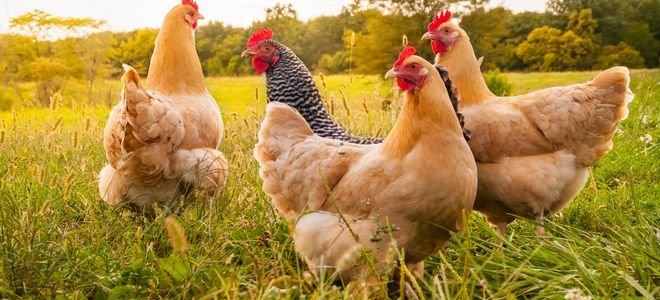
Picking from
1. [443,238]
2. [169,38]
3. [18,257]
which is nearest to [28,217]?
[18,257]

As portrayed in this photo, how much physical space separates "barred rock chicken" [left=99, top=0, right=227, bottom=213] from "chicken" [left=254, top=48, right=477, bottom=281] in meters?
0.80

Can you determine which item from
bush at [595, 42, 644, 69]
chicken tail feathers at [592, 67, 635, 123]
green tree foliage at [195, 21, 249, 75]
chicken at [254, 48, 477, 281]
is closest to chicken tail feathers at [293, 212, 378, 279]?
chicken at [254, 48, 477, 281]

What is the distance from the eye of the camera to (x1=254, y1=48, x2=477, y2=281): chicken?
249 cm

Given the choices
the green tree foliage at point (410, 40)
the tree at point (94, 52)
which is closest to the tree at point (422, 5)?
the green tree foliage at point (410, 40)

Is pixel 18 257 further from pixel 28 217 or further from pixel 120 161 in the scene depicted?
pixel 120 161

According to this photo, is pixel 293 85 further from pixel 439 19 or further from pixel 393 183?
pixel 393 183

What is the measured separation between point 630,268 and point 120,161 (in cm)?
A: 280

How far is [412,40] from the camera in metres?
23.7

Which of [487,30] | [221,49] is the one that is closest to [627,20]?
[487,30]

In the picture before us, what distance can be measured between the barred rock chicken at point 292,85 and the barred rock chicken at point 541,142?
76 cm

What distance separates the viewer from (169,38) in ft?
13.9

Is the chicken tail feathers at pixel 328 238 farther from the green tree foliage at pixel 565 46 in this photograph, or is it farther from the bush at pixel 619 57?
the green tree foliage at pixel 565 46

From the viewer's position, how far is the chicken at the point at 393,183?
2.49 m

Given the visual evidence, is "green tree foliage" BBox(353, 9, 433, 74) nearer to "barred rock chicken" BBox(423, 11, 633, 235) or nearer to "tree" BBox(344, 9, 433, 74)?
"tree" BBox(344, 9, 433, 74)
